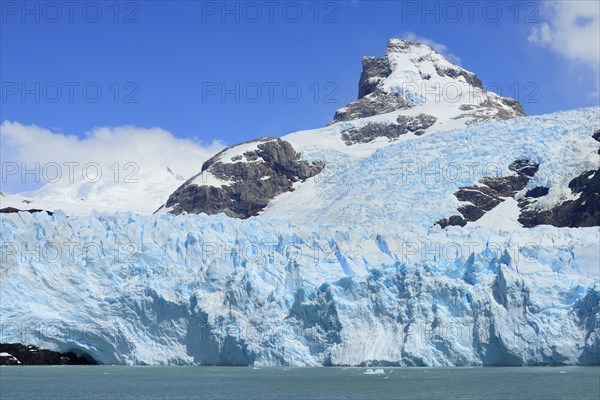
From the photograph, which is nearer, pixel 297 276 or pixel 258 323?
pixel 258 323

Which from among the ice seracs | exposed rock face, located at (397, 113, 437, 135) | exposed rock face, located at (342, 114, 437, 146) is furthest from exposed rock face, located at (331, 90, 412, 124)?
the ice seracs

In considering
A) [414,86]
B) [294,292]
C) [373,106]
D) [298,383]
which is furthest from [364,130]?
[298,383]

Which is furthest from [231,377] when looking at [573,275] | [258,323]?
[573,275]

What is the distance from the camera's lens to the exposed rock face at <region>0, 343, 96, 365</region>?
47.3 metres

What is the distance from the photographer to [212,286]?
1850 inches

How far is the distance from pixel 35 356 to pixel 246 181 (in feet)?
283

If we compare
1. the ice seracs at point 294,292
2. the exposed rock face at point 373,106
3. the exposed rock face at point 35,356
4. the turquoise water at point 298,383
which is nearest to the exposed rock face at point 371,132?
the exposed rock face at point 373,106

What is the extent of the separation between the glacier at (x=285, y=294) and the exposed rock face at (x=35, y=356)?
2.49ft

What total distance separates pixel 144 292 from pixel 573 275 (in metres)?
22.5

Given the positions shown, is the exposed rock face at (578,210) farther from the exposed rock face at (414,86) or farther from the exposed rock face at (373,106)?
the exposed rock face at (373,106)

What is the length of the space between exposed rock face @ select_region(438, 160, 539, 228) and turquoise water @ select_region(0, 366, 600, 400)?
50.6m

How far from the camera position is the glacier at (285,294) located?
44.1m

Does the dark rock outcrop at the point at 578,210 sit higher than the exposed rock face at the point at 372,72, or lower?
lower

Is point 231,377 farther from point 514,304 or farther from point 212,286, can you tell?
point 514,304
